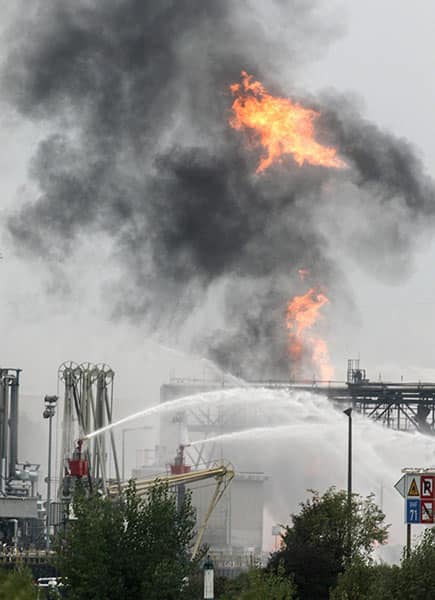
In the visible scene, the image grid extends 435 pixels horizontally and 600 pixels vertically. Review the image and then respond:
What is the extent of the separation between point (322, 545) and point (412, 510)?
1689 cm

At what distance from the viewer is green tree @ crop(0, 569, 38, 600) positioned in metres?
59.0

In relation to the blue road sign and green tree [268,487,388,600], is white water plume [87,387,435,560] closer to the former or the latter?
green tree [268,487,388,600]

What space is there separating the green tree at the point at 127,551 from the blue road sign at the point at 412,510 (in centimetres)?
911

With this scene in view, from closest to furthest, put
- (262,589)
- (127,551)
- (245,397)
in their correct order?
(262,589), (127,551), (245,397)

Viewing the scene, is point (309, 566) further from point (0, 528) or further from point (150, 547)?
point (0, 528)

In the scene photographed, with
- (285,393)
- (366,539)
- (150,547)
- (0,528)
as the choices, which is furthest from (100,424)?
(150,547)

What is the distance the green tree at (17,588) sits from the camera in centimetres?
5900

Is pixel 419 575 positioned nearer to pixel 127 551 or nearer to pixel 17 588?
pixel 127 551

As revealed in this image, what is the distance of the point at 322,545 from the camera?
273ft

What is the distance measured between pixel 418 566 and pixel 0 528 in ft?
242

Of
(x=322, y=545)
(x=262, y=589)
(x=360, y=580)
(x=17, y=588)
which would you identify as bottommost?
(x=17, y=588)

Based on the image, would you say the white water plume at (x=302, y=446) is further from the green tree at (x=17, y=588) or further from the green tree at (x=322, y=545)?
the green tree at (x=17, y=588)

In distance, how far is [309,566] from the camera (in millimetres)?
77938

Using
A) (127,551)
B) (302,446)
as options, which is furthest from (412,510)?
(302,446)
